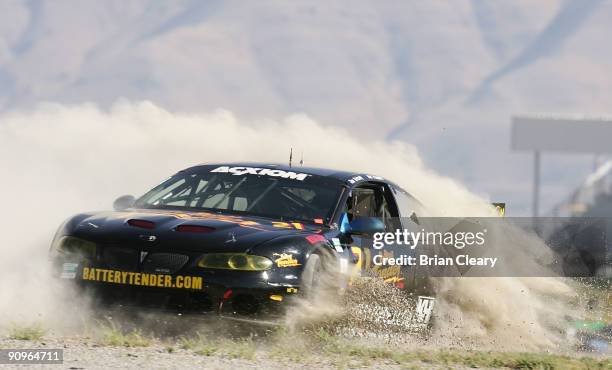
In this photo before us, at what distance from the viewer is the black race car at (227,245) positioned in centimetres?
782

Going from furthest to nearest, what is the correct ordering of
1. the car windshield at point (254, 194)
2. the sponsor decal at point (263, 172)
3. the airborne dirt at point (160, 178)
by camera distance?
the sponsor decal at point (263, 172), the car windshield at point (254, 194), the airborne dirt at point (160, 178)

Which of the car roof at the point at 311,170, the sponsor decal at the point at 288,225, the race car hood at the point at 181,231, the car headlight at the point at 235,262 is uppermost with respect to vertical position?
the car roof at the point at 311,170

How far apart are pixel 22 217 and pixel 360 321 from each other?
24.8 feet

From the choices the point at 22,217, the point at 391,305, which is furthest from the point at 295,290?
the point at 22,217

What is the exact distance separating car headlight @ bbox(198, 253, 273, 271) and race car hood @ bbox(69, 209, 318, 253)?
42mm

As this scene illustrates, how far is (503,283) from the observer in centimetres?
1031

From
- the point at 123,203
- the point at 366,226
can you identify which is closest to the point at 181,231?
the point at 366,226

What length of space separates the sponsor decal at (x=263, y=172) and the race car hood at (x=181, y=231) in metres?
0.79

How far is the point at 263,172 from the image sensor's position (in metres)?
9.49

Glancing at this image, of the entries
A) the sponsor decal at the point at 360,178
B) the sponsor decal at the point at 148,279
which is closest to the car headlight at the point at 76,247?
the sponsor decal at the point at 148,279

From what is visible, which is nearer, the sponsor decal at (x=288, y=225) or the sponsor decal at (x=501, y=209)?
the sponsor decal at (x=288, y=225)

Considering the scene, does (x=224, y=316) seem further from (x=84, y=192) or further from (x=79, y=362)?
(x=84, y=192)

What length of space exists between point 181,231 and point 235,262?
47 centimetres

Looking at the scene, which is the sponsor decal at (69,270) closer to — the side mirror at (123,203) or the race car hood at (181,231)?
the race car hood at (181,231)
